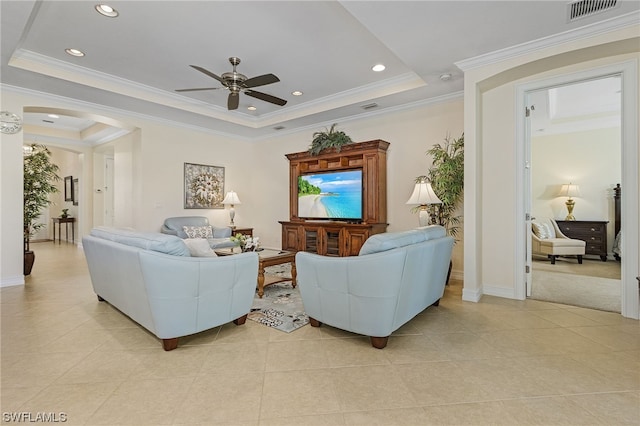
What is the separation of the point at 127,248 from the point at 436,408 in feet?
7.88

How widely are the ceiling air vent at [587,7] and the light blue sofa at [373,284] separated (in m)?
2.23

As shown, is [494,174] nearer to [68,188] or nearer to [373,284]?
[373,284]

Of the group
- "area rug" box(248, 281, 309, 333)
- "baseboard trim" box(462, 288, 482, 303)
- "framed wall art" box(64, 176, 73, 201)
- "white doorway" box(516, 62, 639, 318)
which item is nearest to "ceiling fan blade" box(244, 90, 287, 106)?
"area rug" box(248, 281, 309, 333)

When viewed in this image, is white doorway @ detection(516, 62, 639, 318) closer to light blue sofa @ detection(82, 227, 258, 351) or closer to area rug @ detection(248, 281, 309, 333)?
area rug @ detection(248, 281, 309, 333)

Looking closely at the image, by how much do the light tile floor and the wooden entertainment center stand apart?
89.4 inches

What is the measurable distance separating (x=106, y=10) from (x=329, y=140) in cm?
346

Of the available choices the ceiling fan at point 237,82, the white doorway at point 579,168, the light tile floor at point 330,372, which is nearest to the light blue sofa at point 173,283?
the light tile floor at point 330,372

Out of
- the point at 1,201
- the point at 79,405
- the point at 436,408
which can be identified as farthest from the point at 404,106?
the point at 1,201

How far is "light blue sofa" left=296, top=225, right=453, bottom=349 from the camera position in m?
2.23

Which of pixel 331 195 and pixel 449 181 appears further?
pixel 331 195

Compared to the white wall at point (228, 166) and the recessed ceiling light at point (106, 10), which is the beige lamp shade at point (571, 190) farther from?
the recessed ceiling light at point (106, 10)

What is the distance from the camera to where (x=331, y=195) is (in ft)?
18.4

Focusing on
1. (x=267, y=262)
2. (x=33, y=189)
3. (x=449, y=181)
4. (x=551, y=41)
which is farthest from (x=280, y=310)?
(x=33, y=189)

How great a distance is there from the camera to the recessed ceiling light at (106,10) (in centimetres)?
277
